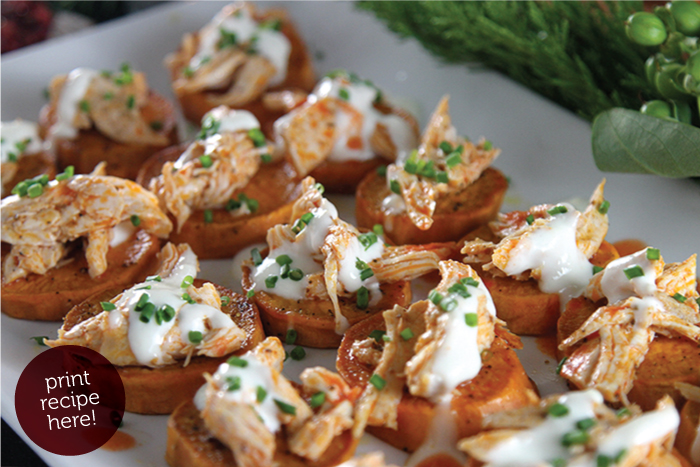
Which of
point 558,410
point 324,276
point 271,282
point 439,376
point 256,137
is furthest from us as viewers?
point 256,137

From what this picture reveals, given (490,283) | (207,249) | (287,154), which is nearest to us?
(490,283)

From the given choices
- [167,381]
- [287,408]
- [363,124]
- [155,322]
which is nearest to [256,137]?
[363,124]

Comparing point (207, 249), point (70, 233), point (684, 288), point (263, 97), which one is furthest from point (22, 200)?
point (684, 288)

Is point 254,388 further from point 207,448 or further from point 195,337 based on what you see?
point 195,337

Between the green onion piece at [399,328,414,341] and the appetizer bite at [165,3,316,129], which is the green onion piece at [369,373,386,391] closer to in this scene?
the green onion piece at [399,328,414,341]

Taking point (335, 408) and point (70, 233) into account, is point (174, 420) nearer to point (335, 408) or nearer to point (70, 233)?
point (335, 408)

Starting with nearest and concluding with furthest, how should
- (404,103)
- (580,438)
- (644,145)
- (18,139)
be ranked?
(580,438), (644,145), (18,139), (404,103)

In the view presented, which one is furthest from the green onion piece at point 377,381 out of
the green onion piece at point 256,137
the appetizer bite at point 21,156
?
the appetizer bite at point 21,156
